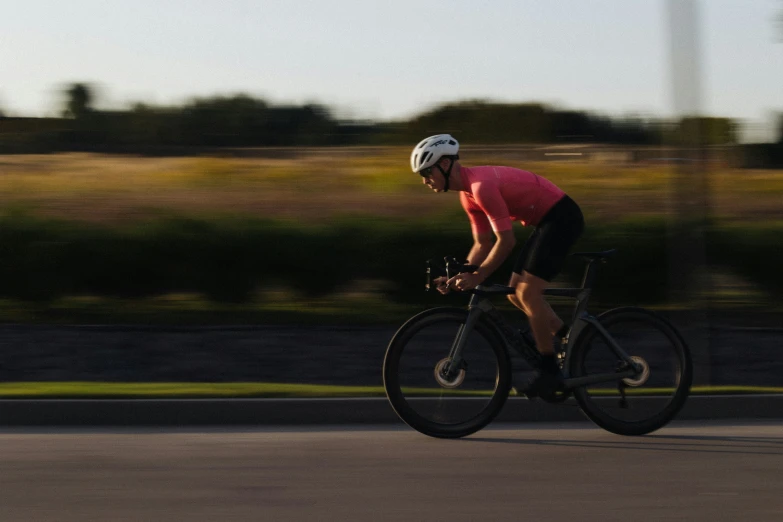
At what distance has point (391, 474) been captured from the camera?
576 cm

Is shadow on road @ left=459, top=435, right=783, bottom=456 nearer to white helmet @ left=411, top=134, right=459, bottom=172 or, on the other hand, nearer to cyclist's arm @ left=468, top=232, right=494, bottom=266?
cyclist's arm @ left=468, top=232, right=494, bottom=266

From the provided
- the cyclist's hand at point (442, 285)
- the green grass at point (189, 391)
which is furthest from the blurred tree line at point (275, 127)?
the cyclist's hand at point (442, 285)

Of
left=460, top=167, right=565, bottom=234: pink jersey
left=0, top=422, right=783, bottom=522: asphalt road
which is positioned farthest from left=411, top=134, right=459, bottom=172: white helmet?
left=0, top=422, right=783, bottom=522: asphalt road

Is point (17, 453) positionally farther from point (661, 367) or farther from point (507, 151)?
point (507, 151)

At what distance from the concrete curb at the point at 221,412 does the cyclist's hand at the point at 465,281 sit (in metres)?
1.12

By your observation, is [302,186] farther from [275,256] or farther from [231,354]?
[231,354]

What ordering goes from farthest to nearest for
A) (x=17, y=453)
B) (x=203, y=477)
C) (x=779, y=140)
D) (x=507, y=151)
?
(x=779, y=140), (x=507, y=151), (x=17, y=453), (x=203, y=477)

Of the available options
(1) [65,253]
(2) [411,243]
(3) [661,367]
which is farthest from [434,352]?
(1) [65,253]

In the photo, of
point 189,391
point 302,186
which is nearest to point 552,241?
point 189,391

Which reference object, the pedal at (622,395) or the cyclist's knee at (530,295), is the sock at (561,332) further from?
the pedal at (622,395)

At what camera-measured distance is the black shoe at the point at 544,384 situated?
6.73 metres

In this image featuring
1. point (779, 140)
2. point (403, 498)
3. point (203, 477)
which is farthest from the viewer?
point (779, 140)

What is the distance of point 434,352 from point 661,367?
137 cm

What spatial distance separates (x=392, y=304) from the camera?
45.2ft
